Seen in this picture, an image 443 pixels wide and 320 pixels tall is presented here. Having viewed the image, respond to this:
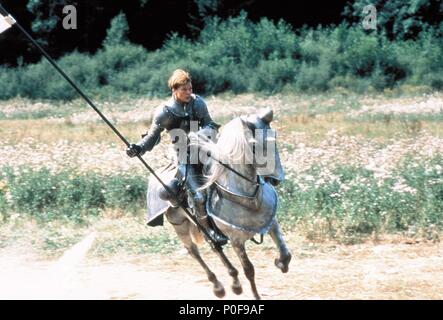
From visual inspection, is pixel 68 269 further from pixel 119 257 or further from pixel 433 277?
pixel 433 277

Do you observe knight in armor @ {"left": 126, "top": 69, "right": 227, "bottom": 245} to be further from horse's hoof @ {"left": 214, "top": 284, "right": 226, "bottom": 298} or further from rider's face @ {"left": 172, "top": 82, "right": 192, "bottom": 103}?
horse's hoof @ {"left": 214, "top": 284, "right": 226, "bottom": 298}

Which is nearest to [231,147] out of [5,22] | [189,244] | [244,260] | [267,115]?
[267,115]

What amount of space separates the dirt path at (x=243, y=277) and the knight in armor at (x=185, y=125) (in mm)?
1028

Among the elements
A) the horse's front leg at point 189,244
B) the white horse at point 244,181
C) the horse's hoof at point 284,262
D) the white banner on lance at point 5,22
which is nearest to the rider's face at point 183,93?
the white horse at point 244,181

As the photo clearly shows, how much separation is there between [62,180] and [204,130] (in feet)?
16.5

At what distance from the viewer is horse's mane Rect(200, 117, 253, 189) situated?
231 inches

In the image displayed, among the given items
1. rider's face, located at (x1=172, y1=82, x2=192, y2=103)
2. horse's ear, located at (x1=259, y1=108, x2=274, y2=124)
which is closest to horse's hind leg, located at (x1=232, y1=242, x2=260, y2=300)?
horse's ear, located at (x1=259, y1=108, x2=274, y2=124)

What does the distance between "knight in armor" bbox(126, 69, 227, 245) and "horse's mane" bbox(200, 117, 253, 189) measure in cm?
29

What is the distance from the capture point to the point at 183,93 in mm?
6383

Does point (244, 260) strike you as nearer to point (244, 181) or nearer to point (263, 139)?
point (244, 181)

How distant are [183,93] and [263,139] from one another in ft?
3.18
